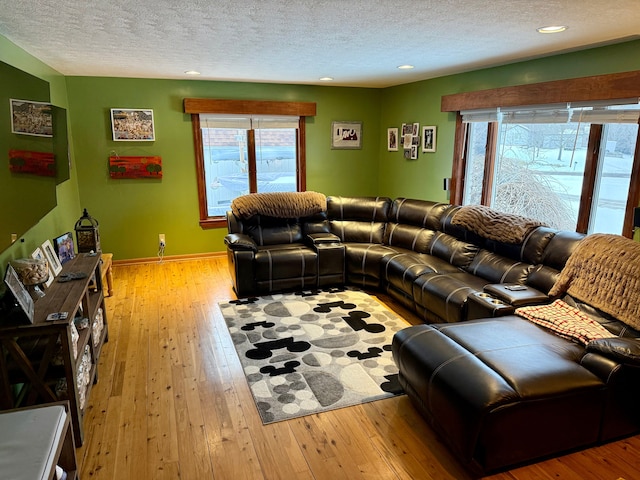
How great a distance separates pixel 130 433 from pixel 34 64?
3.23m

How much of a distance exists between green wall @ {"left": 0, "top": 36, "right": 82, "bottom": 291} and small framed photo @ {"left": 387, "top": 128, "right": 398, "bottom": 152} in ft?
13.7

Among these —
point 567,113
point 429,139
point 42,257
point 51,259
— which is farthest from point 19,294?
point 429,139

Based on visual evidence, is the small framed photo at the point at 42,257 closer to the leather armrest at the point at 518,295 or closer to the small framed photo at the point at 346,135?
the leather armrest at the point at 518,295

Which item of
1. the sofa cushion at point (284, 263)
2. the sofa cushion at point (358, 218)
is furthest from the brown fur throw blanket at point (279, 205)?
the sofa cushion at point (284, 263)

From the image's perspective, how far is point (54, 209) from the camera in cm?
376

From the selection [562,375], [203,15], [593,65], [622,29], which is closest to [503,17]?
[622,29]

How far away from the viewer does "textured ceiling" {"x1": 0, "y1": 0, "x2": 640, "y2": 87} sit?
229 cm

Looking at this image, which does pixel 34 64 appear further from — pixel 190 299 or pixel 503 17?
pixel 503 17

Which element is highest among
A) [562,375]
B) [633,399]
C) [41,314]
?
[41,314]

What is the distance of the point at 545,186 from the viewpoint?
3988 mm

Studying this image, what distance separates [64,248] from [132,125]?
2.19m

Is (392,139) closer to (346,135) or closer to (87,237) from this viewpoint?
(346,135)

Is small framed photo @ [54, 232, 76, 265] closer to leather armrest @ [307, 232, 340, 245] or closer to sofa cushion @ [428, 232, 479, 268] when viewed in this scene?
leather armrest @ [307, 232, 340, 245]

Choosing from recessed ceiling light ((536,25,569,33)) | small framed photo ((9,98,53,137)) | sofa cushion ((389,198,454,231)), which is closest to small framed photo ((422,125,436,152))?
sofa cushion ((389,198,454,231))
